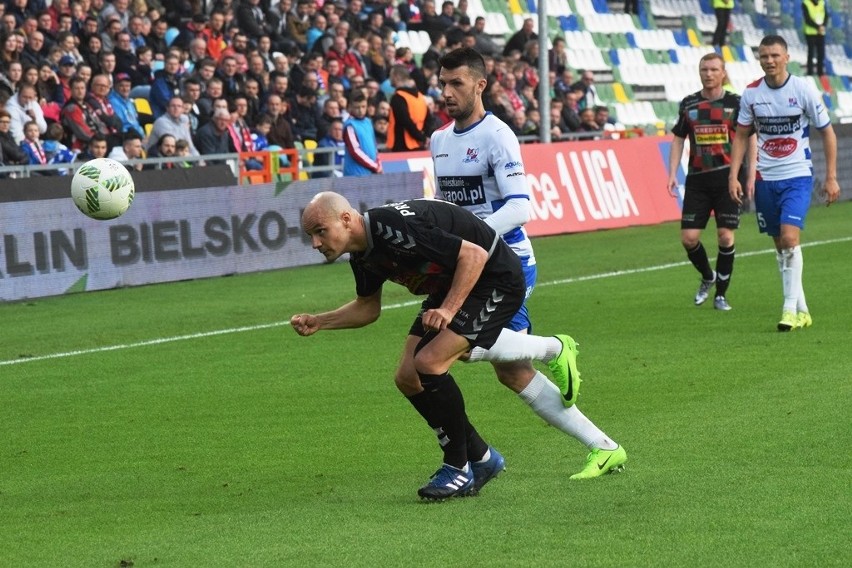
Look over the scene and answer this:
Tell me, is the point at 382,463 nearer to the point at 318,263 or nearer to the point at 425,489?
the point at 425,489

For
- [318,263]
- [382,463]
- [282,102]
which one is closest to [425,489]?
[382,463]

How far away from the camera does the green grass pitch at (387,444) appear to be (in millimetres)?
5996

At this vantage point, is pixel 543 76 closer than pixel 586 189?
No

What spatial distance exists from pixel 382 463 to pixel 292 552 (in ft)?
6.25

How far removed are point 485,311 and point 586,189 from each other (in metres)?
16.8

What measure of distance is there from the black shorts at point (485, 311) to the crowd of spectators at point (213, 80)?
1214 centimetres

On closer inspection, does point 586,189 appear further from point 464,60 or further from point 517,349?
point 517,349

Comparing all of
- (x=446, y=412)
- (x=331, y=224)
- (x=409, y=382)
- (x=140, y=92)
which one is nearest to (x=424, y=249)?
(x=331, y=224)

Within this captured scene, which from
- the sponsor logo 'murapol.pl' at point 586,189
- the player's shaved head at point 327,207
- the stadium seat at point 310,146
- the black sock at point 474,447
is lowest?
the sponsor logo 'murapol.pl' at point 586,189

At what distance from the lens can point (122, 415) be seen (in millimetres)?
9562

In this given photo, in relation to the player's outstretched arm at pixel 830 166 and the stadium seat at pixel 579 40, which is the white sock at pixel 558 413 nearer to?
the player's outstretched arm at pixel 830 166

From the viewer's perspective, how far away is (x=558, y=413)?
7.25 m

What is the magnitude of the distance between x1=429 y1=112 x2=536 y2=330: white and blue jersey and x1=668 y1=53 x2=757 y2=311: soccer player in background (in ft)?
20.9

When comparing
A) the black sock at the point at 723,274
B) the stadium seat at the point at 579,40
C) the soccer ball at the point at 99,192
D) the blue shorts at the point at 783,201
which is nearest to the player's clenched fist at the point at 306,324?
the soccer ball at the point at 99,192
